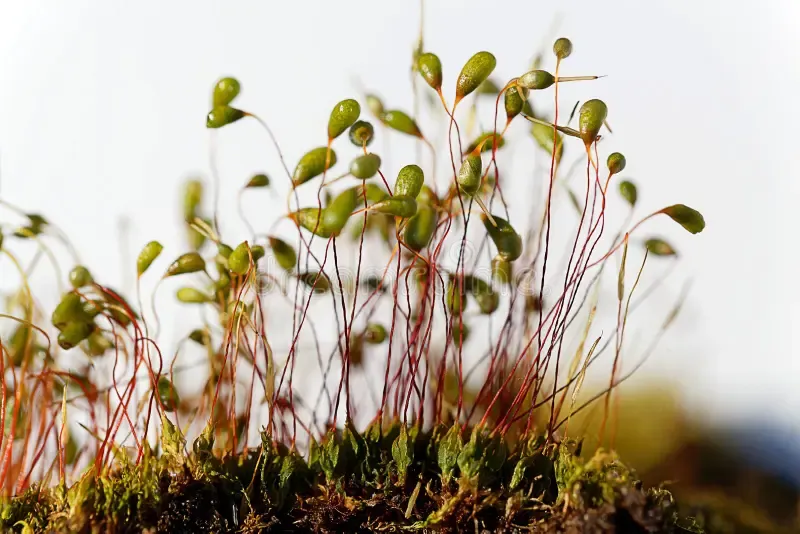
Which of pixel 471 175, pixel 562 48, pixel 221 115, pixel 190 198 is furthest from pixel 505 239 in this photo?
pixel 190 198

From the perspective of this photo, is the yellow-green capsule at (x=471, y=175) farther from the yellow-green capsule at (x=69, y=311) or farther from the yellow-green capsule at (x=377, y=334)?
the yellow-green capsule at (x=69, y=311)

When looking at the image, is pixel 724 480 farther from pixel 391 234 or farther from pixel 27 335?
pixel 27 335

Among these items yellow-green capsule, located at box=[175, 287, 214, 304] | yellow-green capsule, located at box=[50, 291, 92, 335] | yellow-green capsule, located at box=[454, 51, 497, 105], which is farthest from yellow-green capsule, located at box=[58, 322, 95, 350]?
yellow-green capsule, located at box=[454, 51, 497, 105]

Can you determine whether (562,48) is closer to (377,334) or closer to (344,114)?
(344,114)

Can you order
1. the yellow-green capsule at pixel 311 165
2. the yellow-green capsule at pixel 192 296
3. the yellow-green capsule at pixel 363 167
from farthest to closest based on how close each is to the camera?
the yellow-green capsule at pixel 192 296 → the yellow-green capsule at pixel 311 165 → the yellow-green capsule at pixel 363 167

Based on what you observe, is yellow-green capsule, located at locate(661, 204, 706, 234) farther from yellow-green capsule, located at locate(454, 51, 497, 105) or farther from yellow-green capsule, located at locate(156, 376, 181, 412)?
yellow-green capsule, located at locate(156, 376, 181, 412)

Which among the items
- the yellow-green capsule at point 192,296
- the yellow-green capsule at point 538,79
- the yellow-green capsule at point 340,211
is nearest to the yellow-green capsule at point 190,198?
the yellow-green capsule at point 192,296
